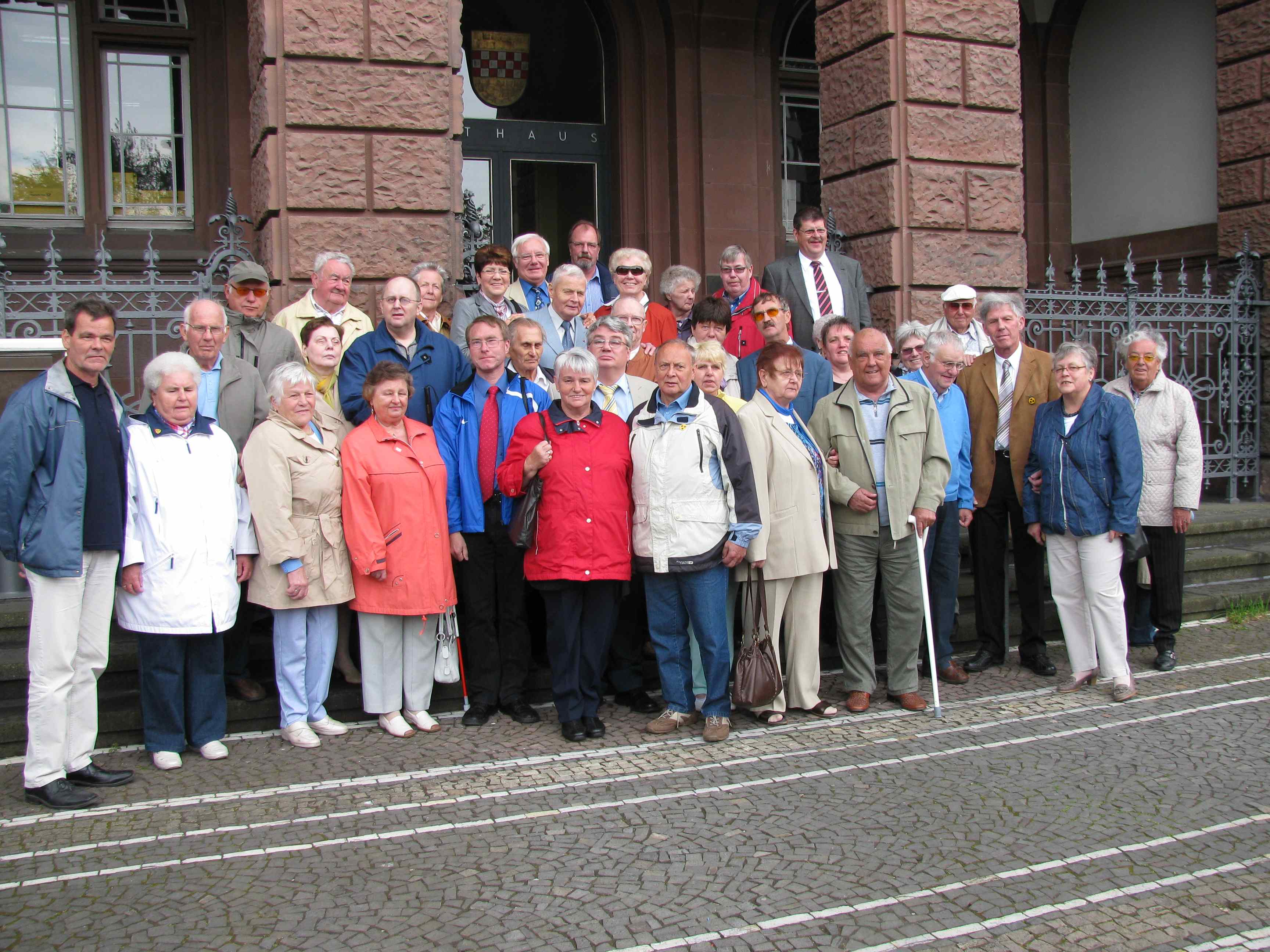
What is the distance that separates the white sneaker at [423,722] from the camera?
6086mm

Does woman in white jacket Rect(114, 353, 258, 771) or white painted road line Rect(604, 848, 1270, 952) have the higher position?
woman in white jacket Rect(114, 353, 258, 771)

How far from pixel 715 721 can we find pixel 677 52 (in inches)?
328

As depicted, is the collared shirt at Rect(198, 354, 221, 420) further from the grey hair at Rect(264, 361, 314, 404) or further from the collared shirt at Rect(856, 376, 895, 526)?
the collared shirt at Rect(856, 376, 895, 526)

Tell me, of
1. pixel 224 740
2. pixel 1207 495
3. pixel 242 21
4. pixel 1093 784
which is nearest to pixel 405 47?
pixel 242 21

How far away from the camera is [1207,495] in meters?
11.7

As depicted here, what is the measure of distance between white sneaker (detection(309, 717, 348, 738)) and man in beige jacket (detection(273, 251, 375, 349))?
215 centimetres

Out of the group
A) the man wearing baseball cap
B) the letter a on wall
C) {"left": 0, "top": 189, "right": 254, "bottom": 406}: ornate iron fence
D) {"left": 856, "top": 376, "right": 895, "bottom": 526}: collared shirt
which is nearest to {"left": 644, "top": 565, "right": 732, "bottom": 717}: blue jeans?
{"left": 856, "top": 376, "right": 895, "bottom": 526}: collared shirt

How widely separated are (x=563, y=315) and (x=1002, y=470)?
2834 millimetres

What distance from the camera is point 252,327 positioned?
21.6 ft

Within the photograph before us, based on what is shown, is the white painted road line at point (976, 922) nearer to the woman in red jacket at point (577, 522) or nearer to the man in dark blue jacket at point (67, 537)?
the woman in red jacket at point (577, 522)

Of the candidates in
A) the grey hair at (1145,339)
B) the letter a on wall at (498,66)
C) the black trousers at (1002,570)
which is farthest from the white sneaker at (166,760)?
the letter a on wall at (498,66)

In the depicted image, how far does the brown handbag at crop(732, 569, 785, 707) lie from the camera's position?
19.3 ft

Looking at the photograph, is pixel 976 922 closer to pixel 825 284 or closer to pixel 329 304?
pixel 329 304

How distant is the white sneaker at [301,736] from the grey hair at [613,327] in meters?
2.43
